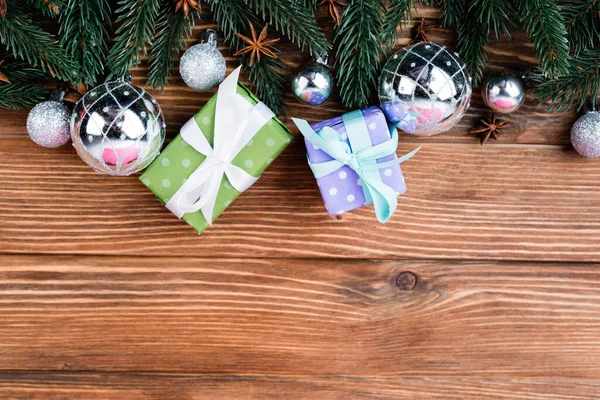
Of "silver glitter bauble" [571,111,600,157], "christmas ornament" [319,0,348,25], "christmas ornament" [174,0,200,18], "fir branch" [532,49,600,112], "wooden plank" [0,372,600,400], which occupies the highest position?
"fir branch" [532,49,600,112]

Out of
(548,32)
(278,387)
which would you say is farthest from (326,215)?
(548,32)

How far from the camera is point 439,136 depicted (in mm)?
857

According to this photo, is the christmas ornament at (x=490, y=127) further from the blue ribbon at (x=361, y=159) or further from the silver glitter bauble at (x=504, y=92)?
the blue ribbon at (x=361, y=159)

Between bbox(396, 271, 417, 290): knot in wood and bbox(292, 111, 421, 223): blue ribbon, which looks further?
bbox(396, 271, 417, 290): knot in wood

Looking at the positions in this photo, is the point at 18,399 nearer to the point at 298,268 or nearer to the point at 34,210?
the point at 34,210

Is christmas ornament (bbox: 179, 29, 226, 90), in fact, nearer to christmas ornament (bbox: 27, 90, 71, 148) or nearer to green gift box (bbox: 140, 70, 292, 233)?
green gift box (bbox: 140, 70, 292, 233)

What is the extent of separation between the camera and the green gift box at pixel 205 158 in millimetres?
767

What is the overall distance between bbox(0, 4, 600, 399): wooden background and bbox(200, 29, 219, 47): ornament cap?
0.17 m

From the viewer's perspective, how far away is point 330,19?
0.81 m

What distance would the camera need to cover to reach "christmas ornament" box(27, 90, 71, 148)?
76 centimetres

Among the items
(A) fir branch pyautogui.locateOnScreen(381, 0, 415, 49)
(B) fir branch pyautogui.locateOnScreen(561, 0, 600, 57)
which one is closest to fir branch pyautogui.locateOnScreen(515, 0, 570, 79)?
(B) fir branch pyautogui.locateOnScreen(561, 0, 600, 57)

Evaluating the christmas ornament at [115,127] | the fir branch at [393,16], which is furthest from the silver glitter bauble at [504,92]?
the christmas ornament at [115,127]

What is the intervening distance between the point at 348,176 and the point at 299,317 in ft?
0.93

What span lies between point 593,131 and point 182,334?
0.78 m
